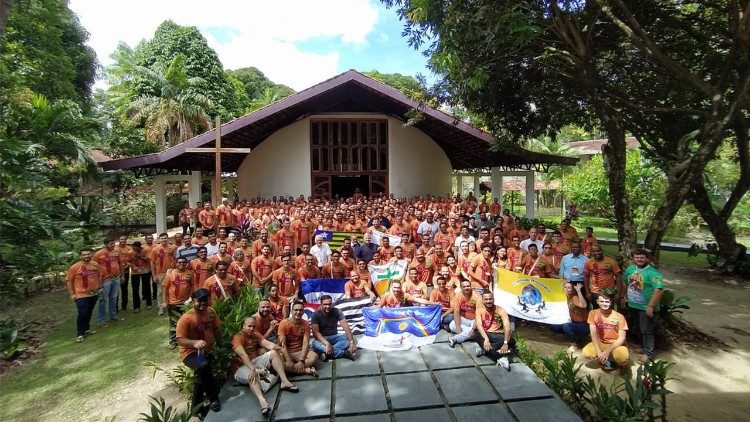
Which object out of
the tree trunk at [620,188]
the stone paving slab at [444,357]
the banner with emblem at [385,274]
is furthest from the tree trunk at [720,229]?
the stone paving slab at [444,357]

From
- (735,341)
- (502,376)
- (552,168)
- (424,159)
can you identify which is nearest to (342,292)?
(502,376)

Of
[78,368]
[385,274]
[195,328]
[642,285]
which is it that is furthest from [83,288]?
[642,285]

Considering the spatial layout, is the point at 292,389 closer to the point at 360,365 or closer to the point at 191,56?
the point at 360,365

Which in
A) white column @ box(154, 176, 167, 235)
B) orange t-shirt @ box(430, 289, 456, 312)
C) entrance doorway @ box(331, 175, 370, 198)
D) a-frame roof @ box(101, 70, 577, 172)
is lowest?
orange t-shirt @ box(430, 289, 456, 312)

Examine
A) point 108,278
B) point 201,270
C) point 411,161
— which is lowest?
point 108,278

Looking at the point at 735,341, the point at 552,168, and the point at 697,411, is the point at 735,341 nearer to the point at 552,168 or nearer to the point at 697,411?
the point at 697,411

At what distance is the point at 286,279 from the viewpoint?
6.90m

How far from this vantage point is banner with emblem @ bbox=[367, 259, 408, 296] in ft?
24.9

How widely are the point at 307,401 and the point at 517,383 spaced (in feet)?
7.90

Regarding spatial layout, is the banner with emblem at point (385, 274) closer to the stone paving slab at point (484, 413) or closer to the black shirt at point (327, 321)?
the black shirt at point (327, 321)

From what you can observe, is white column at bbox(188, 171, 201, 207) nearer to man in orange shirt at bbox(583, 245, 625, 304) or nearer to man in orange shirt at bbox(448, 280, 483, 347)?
man in orange shirt at bbox(448, 280, 483, 347)

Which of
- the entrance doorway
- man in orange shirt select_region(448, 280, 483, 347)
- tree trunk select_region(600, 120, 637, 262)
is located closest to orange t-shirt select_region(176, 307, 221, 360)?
man in orange shirt select_region(448, 280, 483, 347)

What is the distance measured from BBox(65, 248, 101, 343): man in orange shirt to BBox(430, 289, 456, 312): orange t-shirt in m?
5.60

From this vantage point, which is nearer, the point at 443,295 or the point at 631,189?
the point at 443,295
